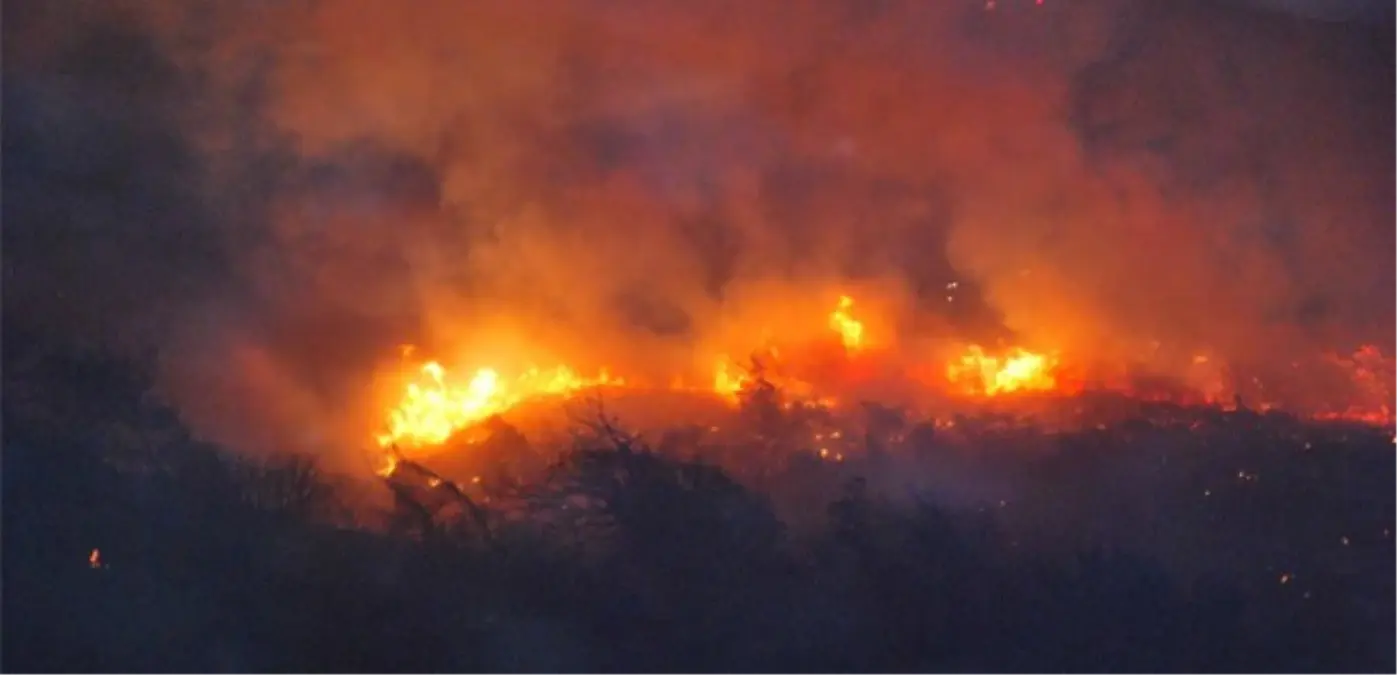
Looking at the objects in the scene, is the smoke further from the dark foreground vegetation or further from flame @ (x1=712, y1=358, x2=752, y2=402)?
the dark foreground vegetation

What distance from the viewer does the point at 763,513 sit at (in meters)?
6.99

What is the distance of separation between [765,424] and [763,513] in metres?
1.90

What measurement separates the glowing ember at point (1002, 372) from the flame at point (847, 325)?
854mm

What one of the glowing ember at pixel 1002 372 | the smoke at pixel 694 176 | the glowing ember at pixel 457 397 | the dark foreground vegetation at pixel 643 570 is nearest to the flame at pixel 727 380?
the smoke at pixel 694 176

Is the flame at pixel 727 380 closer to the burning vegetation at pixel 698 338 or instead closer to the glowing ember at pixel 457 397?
the burning vegetation at pixel 698 338

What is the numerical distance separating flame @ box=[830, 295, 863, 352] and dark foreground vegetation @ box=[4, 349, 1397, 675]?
455 centimetres

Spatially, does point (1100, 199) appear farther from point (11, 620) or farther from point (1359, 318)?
point (11, 620)

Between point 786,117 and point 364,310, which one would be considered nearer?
point 364,310

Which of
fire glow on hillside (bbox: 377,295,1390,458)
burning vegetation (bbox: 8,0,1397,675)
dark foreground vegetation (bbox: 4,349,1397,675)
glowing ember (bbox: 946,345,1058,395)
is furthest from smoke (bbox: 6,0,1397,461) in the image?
dark foreground vegetation (bbox: 4,349,1397,675)

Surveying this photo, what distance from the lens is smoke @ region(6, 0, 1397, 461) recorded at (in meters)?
10.2

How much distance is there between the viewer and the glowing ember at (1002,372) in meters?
11.4

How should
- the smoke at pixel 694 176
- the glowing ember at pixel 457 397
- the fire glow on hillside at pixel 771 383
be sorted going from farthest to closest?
the fire glow on hillside at pixel 771 383, the smoke at pixel 694 176, the glowing ember at pixel 457 397

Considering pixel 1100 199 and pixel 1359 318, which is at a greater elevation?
pixel 1100 199

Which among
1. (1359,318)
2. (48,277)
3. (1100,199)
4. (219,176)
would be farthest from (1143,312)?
(48,277)
